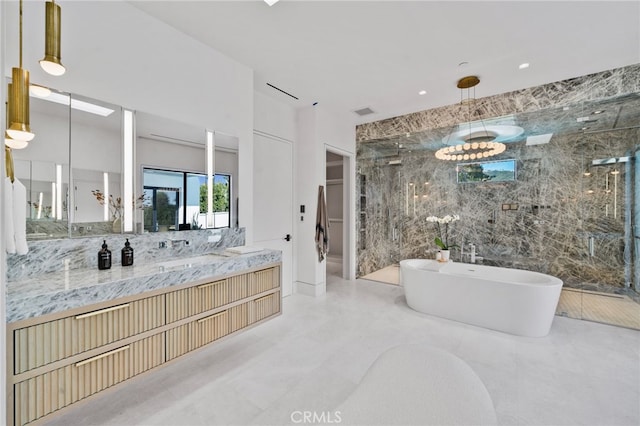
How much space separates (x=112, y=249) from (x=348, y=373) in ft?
6.96

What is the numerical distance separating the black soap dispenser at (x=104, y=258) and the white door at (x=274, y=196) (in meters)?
1.89

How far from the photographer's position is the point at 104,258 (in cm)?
196

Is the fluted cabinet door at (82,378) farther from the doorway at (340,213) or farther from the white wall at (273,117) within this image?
the doorway at (340,213)

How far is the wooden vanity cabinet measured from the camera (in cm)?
133

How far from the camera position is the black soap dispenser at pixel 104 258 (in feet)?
6.40

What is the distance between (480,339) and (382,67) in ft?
10.4

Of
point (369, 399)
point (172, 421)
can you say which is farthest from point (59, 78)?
point (369, 399)

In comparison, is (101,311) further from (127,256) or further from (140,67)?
(140,67)

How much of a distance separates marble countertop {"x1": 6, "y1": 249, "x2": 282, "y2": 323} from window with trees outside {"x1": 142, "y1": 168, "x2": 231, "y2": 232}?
0.38m

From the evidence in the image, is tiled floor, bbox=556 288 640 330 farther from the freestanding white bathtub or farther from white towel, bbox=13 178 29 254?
white towel, bbox=13 178 29 254

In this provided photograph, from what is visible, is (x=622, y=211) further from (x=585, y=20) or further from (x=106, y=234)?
(x=106, y=234)

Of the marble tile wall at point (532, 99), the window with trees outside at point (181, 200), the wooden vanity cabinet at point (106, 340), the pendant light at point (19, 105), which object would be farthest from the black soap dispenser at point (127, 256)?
the marble tile wall at point (532, 99)

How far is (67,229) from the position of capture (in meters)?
1.91

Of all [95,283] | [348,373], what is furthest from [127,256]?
[348,373]
